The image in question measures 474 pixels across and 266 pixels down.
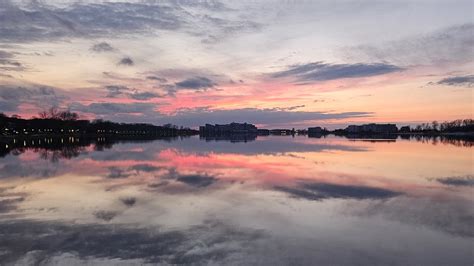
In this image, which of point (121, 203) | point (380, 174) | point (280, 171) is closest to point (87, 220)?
point (121, 203)

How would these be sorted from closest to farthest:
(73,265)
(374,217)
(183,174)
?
Answer: 1. (73,265)
2. (374,217)
3. (183,174)

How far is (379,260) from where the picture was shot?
28.1 ft

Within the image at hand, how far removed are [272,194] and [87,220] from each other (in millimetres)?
7614

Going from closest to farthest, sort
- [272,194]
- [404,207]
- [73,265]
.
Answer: [73,265] < [404,207] < [272,194]

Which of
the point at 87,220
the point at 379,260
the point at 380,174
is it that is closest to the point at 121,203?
the point at 87,220

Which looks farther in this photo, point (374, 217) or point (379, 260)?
point (374, 217)

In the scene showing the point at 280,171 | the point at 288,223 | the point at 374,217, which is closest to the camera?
the point at 288,223

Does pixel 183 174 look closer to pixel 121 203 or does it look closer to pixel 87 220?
pixel 121 203

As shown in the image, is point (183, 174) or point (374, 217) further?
point (183, 174)

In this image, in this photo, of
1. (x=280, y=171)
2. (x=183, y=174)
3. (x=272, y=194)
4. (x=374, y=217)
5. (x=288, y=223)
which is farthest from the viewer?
(x=280, y=171)

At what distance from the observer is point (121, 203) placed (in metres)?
14.6

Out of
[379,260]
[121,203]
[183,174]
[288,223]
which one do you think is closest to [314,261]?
[379,260]

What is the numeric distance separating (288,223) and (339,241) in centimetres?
208

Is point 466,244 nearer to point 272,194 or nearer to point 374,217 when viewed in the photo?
point 374,217
